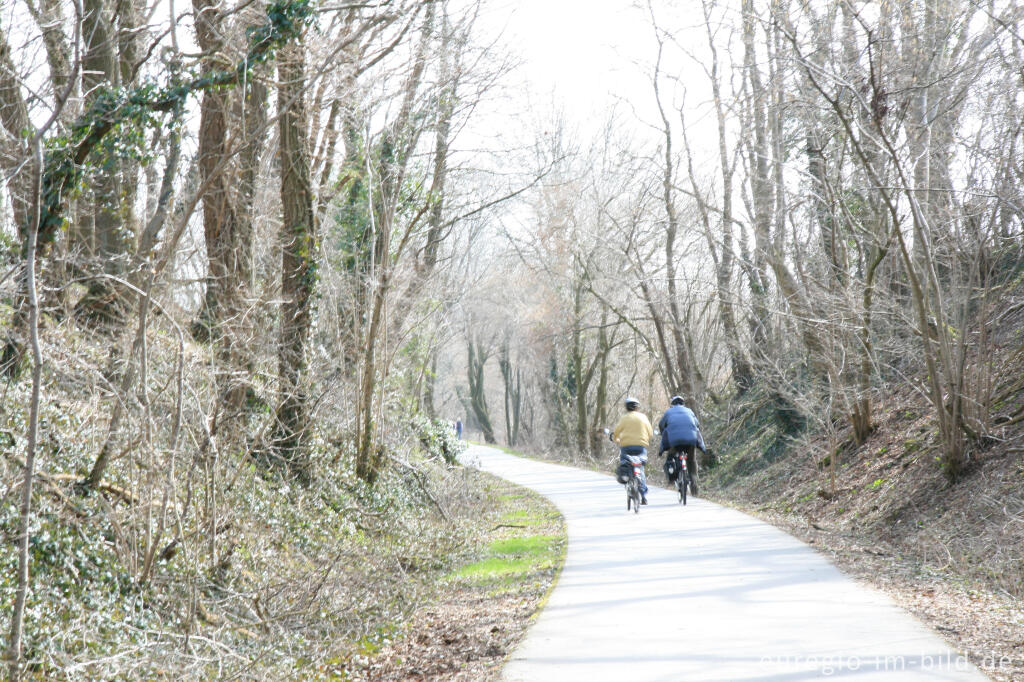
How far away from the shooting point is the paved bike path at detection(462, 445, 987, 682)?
5.93 meters

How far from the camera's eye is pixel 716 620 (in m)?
7.32

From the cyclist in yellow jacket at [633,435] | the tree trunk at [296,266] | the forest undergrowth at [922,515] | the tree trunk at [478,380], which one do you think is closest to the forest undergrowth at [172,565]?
the tree trunk at [296,266]

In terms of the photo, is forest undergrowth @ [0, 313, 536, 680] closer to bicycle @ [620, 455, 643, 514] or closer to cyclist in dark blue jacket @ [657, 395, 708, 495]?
bicycle @ [620, 455, 643, 514]

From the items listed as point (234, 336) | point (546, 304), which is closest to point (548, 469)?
point (546, 304)

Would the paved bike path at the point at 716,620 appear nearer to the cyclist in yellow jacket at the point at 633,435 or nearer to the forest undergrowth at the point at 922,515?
the forest undergrowth at the point at 922,515

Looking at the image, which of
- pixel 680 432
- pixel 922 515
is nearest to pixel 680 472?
pixel 680 432

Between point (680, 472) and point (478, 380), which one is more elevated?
point (478, 380)

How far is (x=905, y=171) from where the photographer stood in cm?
1343

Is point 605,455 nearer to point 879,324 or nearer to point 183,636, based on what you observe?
point 879,324

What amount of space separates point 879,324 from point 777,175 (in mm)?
4264

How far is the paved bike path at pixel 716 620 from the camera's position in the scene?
5.93 meters

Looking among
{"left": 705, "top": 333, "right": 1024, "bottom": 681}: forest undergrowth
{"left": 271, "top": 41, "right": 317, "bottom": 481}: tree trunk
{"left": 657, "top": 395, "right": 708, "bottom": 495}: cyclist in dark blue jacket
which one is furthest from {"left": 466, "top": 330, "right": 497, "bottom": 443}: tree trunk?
{"left": 271, "top": 41, "right": 317, "bottom": 481}: tree trunk

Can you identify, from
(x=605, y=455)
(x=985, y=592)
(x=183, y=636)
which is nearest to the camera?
(x=183, y=636)

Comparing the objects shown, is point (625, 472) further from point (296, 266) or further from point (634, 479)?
point (296, 266)
